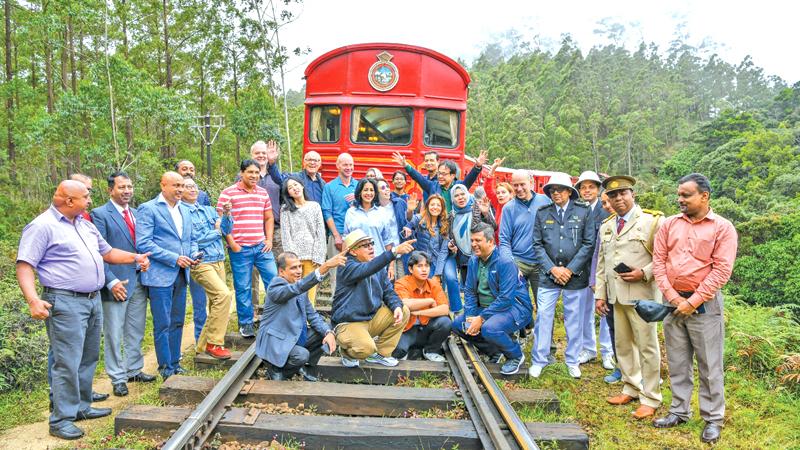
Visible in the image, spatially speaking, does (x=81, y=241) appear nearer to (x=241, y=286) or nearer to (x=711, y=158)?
(x=241, y=286)

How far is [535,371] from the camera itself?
5.12 meters

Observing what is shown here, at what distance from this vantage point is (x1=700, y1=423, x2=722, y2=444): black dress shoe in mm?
3896

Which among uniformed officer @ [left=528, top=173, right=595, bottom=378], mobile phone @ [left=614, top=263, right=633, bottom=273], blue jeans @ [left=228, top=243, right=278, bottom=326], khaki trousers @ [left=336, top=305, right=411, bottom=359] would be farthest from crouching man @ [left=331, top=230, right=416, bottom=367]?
mobile phone @ [left=614, top=263, right=633, bottom=273]

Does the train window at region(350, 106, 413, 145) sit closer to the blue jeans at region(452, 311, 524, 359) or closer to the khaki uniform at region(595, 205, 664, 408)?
the blue jeans at region(452, 311, 524, 359)

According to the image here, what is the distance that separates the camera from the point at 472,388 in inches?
166

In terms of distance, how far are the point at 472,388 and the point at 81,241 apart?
315 cm

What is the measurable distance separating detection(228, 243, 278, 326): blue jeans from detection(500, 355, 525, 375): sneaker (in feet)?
8.15

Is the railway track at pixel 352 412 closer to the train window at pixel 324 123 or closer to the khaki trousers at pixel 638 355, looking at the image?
the khaki trousers at pixel 638 355

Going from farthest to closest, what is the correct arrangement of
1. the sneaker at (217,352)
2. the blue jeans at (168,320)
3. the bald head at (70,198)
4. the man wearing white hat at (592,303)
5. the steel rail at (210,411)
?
1. the man wearing white hat at (592,303)
2. the sneaker at (217,352)
3. the blue jeans at (168,320)
4. the bald head at (70,198)
5. the steel rail at (210,411)

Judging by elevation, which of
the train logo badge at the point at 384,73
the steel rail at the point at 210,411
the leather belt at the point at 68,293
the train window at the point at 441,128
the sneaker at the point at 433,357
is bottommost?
the sneaker at the point at 433,357

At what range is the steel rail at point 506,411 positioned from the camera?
10.9 ft

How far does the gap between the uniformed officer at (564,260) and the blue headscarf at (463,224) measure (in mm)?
842

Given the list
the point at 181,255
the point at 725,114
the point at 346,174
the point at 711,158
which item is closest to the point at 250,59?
the point at 346,174

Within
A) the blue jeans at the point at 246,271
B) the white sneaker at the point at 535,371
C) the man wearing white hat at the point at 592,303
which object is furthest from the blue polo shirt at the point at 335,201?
the white sneaker at the point at 535,371
